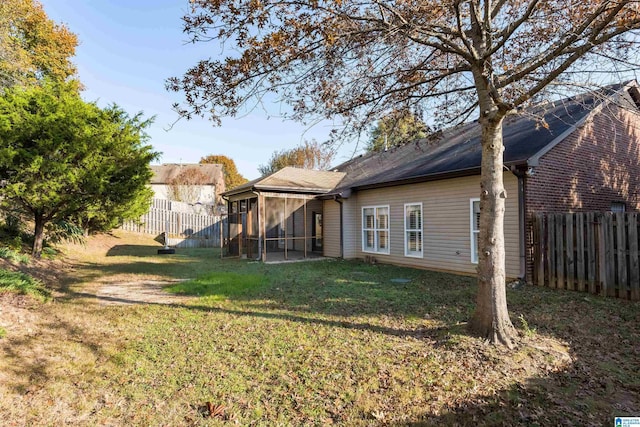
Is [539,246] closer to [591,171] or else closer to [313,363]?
[591,171]

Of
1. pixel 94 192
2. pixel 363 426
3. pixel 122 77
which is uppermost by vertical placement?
pixel 122 77

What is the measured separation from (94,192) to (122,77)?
321 cm

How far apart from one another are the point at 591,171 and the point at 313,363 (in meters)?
9.81

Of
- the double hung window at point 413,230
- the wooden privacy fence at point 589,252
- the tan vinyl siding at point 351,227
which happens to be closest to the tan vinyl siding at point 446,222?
the double hung window at point 413,230

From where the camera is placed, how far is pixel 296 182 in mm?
15055

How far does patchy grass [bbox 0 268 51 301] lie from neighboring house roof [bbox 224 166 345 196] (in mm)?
7556

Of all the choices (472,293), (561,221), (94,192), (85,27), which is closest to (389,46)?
(472,293)

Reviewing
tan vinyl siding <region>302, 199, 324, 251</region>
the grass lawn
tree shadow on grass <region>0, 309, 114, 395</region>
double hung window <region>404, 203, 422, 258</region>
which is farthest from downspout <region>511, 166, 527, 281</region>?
tan vinyl siding <region>302, 199, 324, 251</region>

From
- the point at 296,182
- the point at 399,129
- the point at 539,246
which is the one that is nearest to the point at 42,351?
the point at 399,129

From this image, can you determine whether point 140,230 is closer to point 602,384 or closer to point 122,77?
point 122,77

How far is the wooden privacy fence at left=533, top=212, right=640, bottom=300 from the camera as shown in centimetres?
661

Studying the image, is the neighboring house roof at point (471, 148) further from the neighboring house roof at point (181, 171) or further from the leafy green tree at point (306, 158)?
the neighboring house roof at point (181, 171)

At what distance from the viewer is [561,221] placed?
303 inches

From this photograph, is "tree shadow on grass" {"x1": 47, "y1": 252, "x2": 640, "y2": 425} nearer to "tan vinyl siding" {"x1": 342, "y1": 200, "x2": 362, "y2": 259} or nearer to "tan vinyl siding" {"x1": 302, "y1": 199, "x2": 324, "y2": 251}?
"tan vinyl siding" {"x1": 342, "y1": 200, "x2": 362, "y2": 259}
